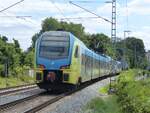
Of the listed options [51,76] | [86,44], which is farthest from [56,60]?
[86,44]

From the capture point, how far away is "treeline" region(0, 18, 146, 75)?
5561 centimetres

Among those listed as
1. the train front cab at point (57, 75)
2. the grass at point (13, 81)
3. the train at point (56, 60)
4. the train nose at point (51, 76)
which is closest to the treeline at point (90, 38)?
the grass at point (13, 81)

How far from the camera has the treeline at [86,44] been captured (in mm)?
55612

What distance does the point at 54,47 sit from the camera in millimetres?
32906

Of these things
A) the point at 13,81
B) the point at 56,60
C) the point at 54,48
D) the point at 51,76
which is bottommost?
the point at 13,81

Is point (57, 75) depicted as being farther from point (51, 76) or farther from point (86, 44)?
point (86, 44)

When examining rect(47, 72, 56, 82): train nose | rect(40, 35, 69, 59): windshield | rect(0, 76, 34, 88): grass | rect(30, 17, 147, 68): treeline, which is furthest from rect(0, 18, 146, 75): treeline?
rect(47, 72, 56, 82): train nose

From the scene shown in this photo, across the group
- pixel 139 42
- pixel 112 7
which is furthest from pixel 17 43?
pixel 139 42

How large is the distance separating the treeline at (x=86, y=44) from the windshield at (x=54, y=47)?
247 inches

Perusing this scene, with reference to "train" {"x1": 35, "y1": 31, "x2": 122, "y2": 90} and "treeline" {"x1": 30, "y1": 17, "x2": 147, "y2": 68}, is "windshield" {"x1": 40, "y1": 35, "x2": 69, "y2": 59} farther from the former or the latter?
"treeline" {"x1": 30, "y1": 17, "x2": 147, "y2": 68}

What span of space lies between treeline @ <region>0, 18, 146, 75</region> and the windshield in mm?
6266

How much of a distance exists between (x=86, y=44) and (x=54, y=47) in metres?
75.3

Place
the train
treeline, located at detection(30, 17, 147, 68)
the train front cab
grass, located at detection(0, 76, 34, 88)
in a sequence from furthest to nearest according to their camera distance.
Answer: treeline, located at detection(30, 17, 147, 68)
grass, located at detection(0, 76, 34, 88)
the train
the train front cab

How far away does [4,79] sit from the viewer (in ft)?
162
